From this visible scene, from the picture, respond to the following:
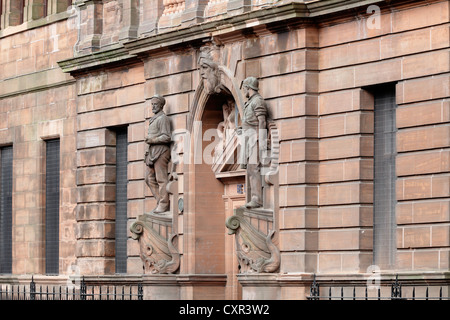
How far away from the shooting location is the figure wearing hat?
101 ft

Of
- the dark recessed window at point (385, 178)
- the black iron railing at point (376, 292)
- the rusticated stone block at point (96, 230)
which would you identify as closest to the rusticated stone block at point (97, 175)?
the rusticated stone block at point (96, 230)

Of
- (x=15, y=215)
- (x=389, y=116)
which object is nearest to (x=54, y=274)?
(x=15, y=215)

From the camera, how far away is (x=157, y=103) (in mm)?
34000

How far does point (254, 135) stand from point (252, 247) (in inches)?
84.1

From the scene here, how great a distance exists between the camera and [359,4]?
28.9 metres

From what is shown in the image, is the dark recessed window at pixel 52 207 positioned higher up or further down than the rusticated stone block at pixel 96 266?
higher up

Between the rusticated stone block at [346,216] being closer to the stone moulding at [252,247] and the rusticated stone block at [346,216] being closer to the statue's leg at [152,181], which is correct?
the stone moulding at [252,247]

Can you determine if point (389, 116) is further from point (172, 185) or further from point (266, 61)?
point (172, 185)

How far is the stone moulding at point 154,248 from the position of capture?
33.7 m

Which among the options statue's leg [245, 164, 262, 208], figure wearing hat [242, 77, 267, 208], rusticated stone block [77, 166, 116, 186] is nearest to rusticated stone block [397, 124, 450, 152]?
figure wearing hat [242, 77, 267, 208]

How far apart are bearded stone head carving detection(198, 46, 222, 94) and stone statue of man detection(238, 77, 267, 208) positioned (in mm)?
1324

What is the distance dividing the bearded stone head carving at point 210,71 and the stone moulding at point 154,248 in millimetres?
3124

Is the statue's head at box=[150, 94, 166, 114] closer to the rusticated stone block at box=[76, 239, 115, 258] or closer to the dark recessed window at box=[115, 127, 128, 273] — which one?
the dark recessed window at box=[115, 127, 128, 273]
